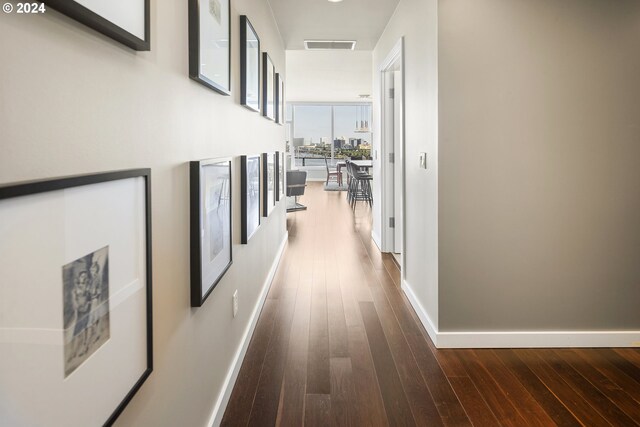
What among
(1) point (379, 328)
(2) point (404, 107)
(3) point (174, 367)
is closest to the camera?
(3) point (174, 367)

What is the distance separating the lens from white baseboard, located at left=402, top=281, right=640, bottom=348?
262cm

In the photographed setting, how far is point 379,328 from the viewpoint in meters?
2.92

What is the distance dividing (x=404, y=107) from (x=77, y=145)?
10.2 feet

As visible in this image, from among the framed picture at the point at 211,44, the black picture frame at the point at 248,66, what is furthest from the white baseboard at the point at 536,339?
the framed picture at the point at 211,44

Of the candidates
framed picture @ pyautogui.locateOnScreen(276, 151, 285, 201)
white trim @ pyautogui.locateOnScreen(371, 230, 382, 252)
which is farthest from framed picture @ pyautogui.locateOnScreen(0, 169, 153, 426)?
white trim @ pyautogui.locateOnScreen(371, 230, 382, 252)

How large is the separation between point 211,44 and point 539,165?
6.45ft

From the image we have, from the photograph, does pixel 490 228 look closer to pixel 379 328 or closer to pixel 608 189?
pixel 608 189

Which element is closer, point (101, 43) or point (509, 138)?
point (101, 43)

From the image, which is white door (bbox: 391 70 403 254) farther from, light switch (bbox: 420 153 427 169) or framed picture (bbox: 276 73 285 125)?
light switch (bbox: 420 153 427 169)

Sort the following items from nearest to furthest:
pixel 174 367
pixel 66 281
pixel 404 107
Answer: pixel 66 281 < pixel 174 367 < pixel 404 107

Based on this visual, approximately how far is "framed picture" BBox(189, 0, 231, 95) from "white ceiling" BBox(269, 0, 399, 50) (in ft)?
6.85

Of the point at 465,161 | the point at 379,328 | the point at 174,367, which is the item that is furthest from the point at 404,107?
the point at 174,367

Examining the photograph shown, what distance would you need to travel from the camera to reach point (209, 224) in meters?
1.59

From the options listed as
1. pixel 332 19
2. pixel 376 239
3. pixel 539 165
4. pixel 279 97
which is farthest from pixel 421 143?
pixel 376 239
